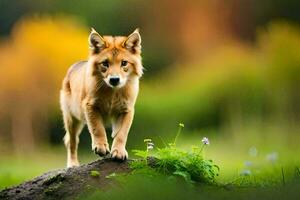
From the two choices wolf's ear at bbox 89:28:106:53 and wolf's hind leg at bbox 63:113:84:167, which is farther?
wolf's hind leg at bbox 63:113:84:167

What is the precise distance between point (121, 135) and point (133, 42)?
966mm

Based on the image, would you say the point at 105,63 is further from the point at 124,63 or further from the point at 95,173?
the point at 95,173

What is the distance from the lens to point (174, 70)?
28.7 m

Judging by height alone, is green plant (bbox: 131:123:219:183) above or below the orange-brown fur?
below

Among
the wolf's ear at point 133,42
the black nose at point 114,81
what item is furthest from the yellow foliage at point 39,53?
the black nose at point 114,81

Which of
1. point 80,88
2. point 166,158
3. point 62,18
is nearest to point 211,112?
point 62,18

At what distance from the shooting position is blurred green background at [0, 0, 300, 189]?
24.1m

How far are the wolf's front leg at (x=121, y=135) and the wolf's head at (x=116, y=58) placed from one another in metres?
0.33

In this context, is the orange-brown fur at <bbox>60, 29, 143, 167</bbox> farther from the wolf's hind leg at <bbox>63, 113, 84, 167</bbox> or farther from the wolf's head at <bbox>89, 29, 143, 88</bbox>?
the wolf's hind leg at <bbox>63, 113, 84, 167</bbox>

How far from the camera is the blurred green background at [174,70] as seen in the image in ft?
79.1

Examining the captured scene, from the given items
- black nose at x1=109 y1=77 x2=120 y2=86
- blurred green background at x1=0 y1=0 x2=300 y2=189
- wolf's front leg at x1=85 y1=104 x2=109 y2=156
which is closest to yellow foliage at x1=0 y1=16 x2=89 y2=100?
blurred green background at x1=0 y1=0 x2=300 y2=189

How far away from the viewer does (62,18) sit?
94.9 feet

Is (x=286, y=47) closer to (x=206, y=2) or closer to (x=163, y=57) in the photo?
(x=163, y=57)

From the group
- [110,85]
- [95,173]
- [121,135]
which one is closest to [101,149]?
[121,135]
